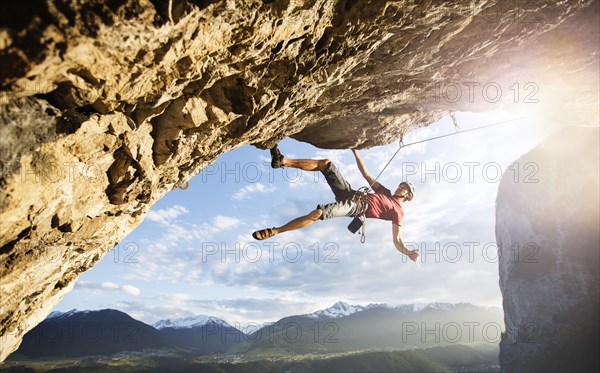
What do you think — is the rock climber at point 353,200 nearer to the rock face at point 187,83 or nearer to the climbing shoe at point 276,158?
the climbing shoe at point 276,158

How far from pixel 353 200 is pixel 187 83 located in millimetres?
5166

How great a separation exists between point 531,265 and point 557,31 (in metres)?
38.7

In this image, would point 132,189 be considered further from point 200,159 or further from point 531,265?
point 531,265

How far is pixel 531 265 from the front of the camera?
119 ft

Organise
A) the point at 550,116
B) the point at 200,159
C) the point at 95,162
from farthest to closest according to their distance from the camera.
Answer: the point at 550,116
the point at 200,159
the point at 95,162

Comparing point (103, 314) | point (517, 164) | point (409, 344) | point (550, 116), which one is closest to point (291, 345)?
point (409, 344)

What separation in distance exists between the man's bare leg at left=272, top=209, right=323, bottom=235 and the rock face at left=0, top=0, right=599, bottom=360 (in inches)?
95.2

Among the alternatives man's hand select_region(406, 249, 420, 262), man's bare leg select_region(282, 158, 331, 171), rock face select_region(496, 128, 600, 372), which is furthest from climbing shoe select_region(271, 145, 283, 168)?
rock face select_region(496, 128, 600, 372)

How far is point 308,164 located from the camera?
8320mm

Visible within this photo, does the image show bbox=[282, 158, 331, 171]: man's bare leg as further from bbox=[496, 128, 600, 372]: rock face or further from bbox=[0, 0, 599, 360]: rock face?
bbox=[496, 128, 600, 372]: rock face

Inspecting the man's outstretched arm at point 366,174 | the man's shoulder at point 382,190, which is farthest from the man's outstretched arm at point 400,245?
the man's outstretched arm at point 366,174

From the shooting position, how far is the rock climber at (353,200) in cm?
752

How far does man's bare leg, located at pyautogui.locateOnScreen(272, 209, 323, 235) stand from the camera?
263 inches

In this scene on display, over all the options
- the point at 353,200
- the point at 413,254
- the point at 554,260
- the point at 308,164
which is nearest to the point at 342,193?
the point at 353,200
